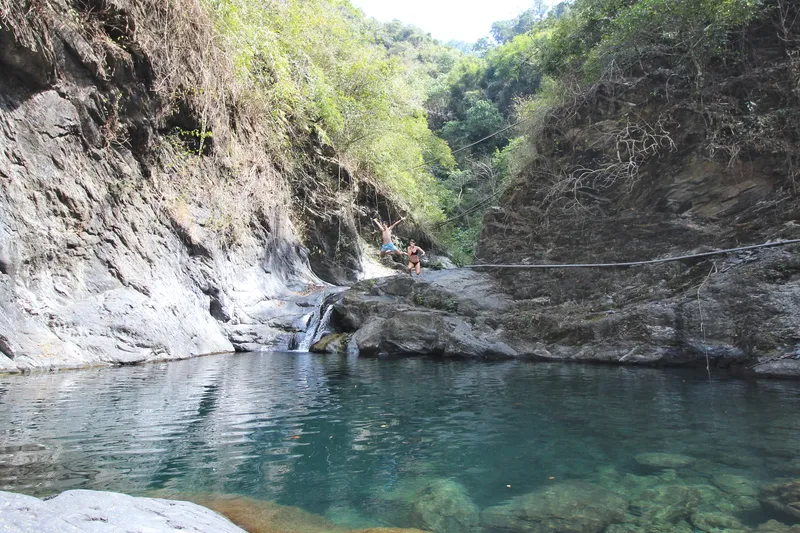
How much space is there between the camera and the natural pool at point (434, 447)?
2.85 meters

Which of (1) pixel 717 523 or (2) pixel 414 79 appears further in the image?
(2) pixel 414 79

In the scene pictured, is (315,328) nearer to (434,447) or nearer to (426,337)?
(426,337)

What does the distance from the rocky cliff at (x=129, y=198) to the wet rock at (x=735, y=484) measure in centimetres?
868

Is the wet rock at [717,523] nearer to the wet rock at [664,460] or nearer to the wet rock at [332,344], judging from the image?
the wet rock at [664,460]

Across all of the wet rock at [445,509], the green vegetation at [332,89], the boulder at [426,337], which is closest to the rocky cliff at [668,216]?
the boulder at [426,337]

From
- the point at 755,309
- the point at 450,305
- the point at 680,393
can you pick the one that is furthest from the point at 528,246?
the point at 680,393

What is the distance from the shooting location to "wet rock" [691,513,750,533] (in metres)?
2.50

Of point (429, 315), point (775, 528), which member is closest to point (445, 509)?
point (775, 528)

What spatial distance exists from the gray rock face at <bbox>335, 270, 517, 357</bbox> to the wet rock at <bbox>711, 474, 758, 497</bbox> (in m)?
6.60

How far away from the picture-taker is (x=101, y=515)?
6.74ft

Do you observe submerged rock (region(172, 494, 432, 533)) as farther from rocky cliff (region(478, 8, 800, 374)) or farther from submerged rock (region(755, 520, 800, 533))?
rocky cliff (region(478, 8, 800, 374))

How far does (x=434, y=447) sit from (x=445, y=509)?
3.51 feet

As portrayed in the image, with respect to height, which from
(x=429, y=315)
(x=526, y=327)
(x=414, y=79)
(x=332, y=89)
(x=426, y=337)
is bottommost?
(x=426, y=337)

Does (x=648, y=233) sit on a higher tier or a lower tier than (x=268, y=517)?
higher
